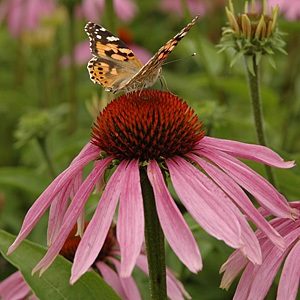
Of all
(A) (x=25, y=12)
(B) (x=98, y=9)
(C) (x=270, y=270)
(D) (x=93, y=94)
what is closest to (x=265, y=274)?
(C) (x=270, y=270)

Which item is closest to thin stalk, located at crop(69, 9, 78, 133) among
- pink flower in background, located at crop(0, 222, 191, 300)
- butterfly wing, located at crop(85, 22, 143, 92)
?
pink flower in background, located at crop(0, 222, 191, 300)

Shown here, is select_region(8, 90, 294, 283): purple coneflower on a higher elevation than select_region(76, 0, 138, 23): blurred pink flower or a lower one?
lower

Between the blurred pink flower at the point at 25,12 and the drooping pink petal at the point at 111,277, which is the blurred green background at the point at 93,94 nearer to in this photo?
the blurred pink flower at the point at 25,12

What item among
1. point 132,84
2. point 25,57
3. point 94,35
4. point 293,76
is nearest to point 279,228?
point 132,84

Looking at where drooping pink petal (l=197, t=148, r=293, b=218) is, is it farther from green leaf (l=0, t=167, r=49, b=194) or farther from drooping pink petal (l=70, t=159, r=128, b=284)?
green leaf (l=0, t=167, r=49, b=194)

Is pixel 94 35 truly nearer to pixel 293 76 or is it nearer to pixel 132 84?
pixel 132 84

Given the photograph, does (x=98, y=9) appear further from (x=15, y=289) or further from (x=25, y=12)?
(x=15, y=289)
